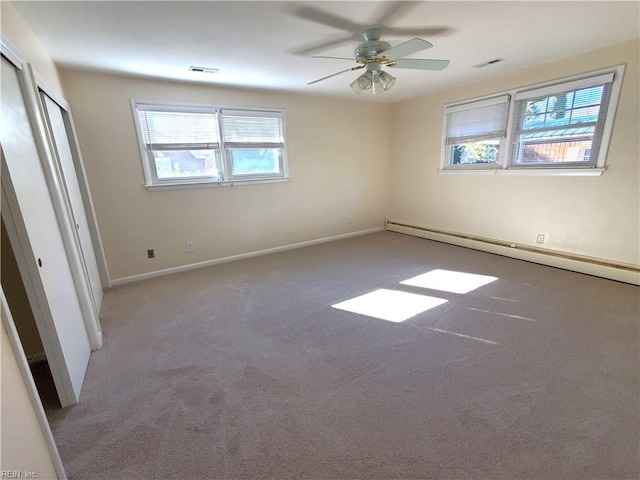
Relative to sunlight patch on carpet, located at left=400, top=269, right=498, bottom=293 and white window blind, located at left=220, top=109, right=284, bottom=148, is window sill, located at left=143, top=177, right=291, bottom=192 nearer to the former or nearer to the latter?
white window blind, located at left=220, top=109, right=284, bottom=148

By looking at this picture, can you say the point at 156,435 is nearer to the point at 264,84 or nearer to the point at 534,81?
the point at 264,84

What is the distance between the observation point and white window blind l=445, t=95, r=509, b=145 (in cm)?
377

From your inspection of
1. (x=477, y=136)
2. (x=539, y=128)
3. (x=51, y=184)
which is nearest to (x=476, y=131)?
(x=477, y=136)

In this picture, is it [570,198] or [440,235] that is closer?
[570,198]

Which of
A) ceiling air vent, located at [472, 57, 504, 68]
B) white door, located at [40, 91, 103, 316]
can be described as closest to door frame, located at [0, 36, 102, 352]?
white door, located at [40, 91, 103, 316]

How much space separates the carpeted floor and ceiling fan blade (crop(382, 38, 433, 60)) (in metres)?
2.08

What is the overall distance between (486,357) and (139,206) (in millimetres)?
3818

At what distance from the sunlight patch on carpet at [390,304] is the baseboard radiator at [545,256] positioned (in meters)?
1.76

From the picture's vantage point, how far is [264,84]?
3662mm

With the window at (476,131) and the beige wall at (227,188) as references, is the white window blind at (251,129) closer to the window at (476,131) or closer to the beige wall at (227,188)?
the beige wall at (227,188)

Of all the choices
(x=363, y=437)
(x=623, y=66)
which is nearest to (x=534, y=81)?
(x=623, y=66)

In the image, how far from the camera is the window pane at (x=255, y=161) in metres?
→ 4.01
